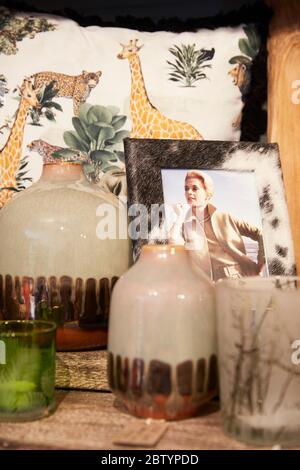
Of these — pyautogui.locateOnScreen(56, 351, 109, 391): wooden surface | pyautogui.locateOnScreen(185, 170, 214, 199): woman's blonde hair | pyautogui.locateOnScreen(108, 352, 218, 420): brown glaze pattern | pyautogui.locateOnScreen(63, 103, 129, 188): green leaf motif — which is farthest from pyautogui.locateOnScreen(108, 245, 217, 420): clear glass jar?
pyautogui.locateOnScreen(63, 103, 129, 188): green leaf motif

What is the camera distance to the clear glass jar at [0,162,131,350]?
2.42 feet

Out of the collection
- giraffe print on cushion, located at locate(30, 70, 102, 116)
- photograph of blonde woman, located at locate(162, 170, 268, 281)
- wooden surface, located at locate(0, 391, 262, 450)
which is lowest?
wooden surface, located at locate(0, 391, 262, 450)

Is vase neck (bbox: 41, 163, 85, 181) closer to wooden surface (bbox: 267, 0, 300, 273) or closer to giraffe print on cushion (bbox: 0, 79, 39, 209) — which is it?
giraffe print on cushion (bbox: 0, 79, 39, 209)

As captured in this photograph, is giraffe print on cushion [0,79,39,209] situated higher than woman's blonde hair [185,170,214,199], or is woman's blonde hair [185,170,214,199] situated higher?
giraffe print on cushion [0,79,39,209]

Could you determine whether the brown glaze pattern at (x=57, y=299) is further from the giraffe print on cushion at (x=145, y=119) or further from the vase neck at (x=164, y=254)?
the giraffe print on cushion at (x=145, y=119)

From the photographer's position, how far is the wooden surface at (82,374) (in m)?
0.70

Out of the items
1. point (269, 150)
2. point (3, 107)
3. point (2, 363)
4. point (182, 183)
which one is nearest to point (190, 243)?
point (182, 183)

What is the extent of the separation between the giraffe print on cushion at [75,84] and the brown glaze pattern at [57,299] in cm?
34

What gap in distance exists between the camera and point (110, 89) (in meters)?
0.96

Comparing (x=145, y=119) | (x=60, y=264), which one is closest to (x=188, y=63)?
(x=145, y=119)

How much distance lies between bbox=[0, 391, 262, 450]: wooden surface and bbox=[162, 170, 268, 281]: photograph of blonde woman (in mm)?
221

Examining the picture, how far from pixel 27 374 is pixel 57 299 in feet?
0.47

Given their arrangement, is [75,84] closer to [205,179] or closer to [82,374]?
[205,179]
